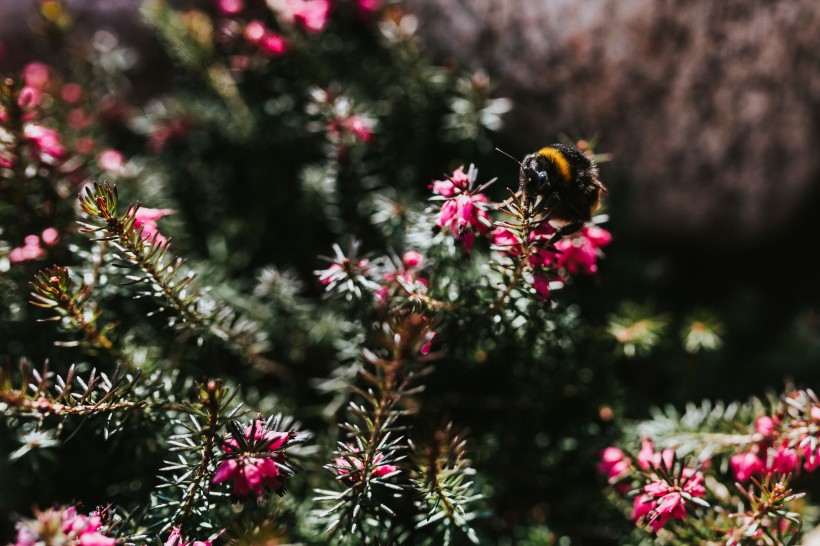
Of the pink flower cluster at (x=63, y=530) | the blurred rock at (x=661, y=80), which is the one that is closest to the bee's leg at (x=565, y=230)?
the blurred rock at (x=661, y=80)

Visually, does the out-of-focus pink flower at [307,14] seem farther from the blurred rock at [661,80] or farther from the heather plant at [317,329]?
the blurred rock at [661,80]

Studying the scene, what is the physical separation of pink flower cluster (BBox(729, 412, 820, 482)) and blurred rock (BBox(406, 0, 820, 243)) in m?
1.19

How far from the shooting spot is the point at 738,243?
3.27 metres

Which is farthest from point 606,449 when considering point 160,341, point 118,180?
point 118,180

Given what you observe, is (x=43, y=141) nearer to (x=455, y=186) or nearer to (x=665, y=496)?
(x=455, y=186)

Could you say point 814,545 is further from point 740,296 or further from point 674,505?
point 740,296

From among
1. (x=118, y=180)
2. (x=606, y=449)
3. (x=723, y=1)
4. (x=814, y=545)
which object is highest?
(x=723, y=1)

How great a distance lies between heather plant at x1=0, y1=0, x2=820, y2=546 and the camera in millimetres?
1627

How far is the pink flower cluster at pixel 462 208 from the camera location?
1.61m

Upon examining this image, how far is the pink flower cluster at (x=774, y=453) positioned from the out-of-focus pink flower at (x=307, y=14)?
216 cm

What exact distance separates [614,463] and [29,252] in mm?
2056

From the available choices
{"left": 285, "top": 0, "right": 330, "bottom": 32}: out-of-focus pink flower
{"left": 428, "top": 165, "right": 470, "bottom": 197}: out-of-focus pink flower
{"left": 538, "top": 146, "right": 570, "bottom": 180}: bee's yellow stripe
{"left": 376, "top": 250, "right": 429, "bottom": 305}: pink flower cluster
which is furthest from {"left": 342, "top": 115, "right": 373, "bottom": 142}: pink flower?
{"left": 538, "top": 146, "right": 570, "bottom": 180}: bee's yellow stripe

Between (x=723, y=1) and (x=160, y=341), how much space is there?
266 cm

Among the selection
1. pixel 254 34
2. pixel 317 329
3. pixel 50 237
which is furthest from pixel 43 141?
pixel 317 329
